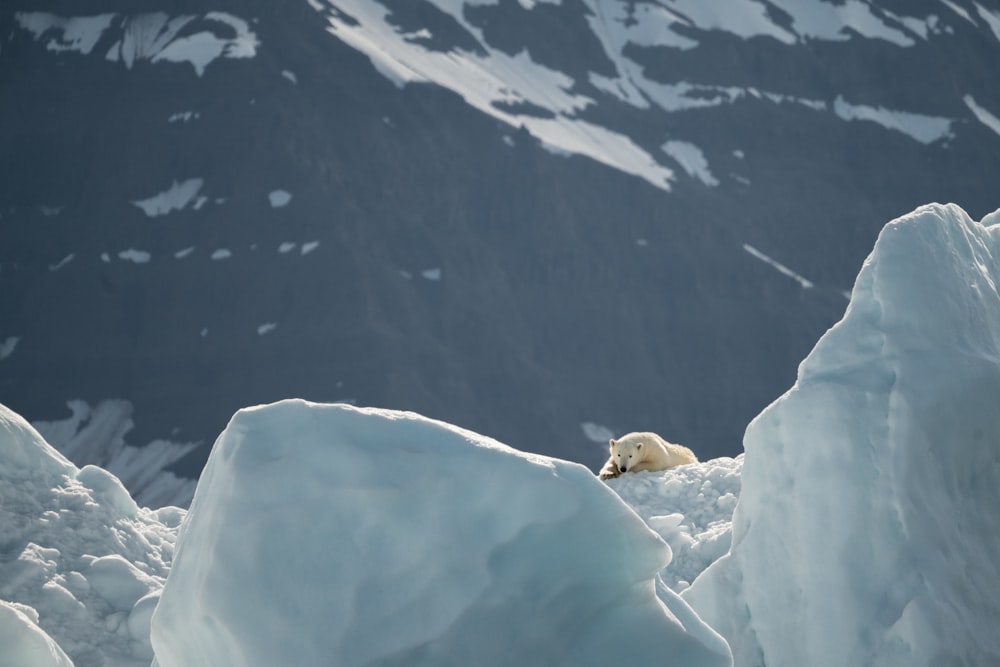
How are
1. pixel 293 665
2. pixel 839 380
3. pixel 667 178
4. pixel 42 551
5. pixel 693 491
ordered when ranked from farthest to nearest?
pixel 667 178
pixel 693 491
pixel 42 551
pixel 839 380
pixel 293 665

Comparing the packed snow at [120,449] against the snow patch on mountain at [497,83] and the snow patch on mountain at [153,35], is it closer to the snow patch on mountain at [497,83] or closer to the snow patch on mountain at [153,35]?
the snow patch on mountain at [153,35]

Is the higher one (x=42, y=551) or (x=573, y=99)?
(x=42, y=551)

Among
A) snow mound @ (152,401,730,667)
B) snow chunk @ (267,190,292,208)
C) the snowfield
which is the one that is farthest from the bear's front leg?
snow chunk @ (267,190,292,208)

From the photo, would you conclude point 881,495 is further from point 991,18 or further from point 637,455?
point 991,18

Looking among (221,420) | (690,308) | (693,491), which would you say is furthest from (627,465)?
(690,308)

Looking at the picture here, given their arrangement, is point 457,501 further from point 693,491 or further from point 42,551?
point 693,491
